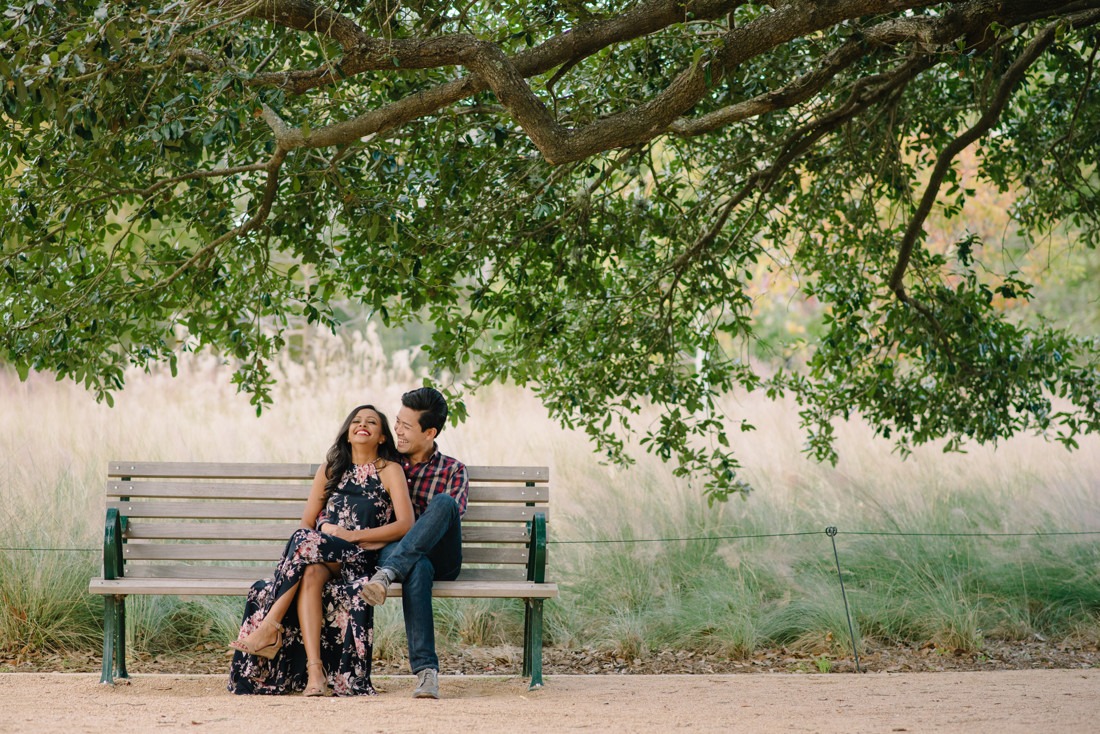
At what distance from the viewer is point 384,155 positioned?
5.07m

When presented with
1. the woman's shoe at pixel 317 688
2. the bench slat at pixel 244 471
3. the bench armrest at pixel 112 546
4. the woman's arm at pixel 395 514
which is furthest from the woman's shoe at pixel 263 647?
the bench slat at pixel 244 471

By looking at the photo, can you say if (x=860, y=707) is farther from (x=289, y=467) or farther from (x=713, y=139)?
(x=713, y=139)

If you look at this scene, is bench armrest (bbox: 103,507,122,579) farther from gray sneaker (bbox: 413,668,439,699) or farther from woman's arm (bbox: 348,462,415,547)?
gray sneaker (bbox: 413,668,439,699)

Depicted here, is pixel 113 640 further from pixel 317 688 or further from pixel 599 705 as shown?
pixel 599 705

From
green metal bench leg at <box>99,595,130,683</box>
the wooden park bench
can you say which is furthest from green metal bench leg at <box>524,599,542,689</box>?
green metal bench leg at <box>99,595,130,683</box>

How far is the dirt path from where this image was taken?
4129 mm

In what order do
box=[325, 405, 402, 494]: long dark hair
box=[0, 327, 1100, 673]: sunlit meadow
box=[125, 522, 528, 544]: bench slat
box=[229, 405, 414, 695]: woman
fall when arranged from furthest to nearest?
box=[0, 327, 1100, 673]: sunlit meadow < box=[125, 522, 528, 544]: bench slat < box=[325, 405, 402, 494]: long dark hair < box=[229, 405, 414, 695]: woman

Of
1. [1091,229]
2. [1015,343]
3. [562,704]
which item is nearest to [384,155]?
[562,704]

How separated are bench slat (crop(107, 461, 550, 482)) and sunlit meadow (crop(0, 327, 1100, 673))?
4.10ft

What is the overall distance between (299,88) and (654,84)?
2.20 m

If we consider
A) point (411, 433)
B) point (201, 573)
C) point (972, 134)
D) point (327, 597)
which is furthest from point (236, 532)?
point (972, 134)

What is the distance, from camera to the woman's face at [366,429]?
16.8 feet

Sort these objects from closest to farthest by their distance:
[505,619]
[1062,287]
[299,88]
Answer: [299,88]
[505,619]
[1062,287]

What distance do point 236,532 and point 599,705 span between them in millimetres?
1844
